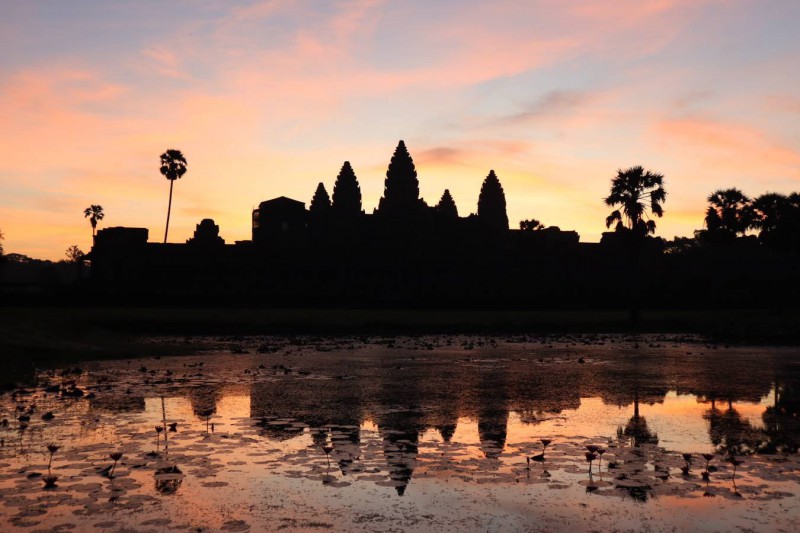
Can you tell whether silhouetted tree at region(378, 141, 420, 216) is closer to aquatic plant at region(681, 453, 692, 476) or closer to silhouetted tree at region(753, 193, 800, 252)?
silhouetted tree at region(753, 193, 800, 252)

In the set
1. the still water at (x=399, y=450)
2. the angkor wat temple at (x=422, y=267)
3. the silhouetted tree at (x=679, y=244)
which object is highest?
the silhouetted tree at (x=679, y=244)

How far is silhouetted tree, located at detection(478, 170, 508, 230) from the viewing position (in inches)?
4210

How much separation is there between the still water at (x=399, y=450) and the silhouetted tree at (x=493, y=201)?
86017 millimetres

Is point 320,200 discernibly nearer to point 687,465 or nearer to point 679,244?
point 679,244

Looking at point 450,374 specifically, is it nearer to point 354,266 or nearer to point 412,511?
point 412,511

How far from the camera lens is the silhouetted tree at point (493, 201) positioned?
107 meters

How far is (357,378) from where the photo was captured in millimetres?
19688

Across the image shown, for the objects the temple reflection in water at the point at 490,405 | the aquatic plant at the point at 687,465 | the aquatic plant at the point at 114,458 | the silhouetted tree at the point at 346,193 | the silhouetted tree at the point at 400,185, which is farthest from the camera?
the silhouetted tree at the point at 346,193

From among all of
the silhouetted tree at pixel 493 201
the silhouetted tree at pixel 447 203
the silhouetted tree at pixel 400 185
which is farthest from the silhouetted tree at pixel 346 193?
the silhouetted tree at pixel 493 201

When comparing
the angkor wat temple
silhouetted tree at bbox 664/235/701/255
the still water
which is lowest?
the still water

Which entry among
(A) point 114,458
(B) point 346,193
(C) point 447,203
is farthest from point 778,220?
(A) point 114,458

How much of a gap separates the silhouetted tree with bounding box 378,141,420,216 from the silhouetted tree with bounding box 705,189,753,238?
3504 centimetres

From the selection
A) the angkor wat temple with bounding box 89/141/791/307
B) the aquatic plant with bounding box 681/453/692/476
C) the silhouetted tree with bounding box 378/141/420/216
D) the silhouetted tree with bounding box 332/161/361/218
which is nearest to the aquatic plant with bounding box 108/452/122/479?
the aquatic plant with bounding box 681/453/692/476

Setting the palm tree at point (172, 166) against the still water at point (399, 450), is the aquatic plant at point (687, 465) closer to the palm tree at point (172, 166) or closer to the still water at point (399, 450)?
the still water at point (399, 450)
